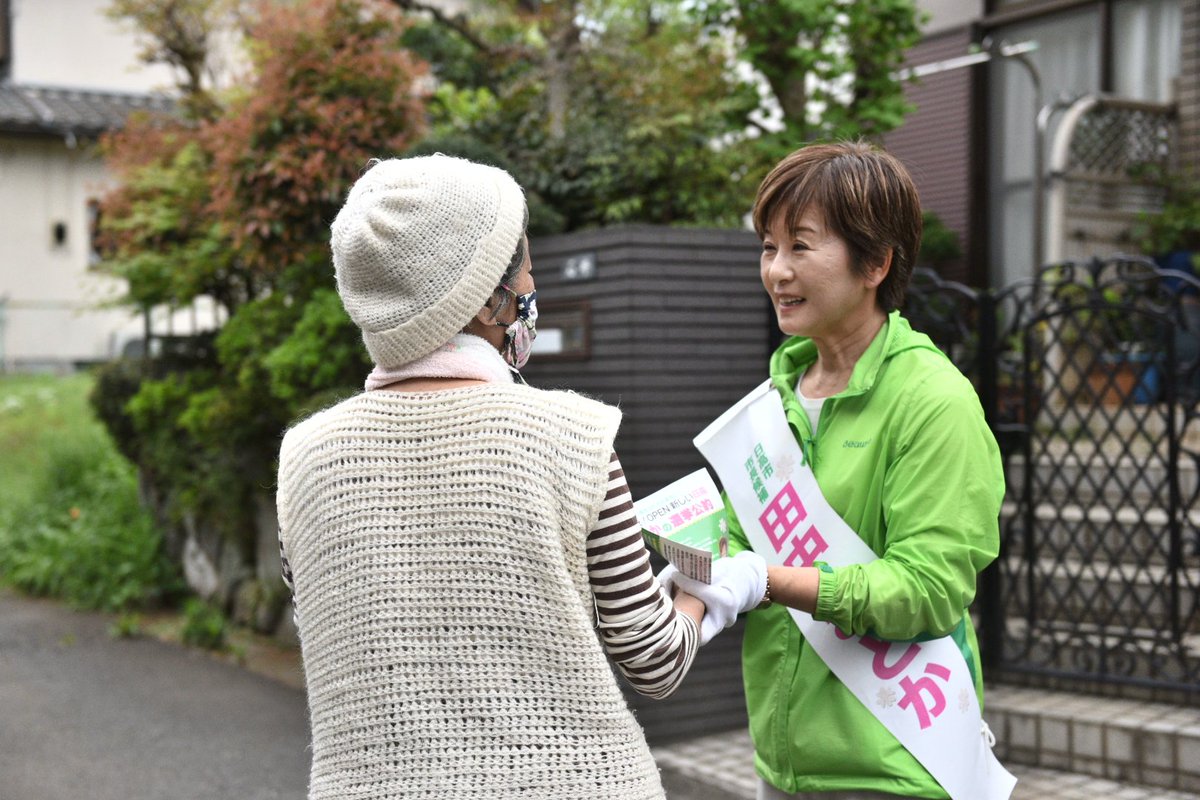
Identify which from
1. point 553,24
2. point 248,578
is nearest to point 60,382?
point 248,578

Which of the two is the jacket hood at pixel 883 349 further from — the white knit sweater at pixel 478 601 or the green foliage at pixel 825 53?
the green foliage at pixel 825 53

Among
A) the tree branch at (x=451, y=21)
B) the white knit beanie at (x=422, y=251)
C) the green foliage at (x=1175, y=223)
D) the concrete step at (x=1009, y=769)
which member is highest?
the tree branch at (x=451, y=21)

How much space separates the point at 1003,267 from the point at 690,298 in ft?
20.3

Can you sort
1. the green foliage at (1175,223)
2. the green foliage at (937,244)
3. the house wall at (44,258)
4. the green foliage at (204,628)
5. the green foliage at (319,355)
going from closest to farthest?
the green foliage at (319,355) → the green foliage at (204,628) → the green foliage at (1175,223) → the green foliage at (937,244) → the house wall at (44,258)

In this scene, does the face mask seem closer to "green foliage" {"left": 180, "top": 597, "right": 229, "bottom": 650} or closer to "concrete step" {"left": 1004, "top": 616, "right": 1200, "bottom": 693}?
"concrete step" {"left": 1004, "top": 616, "right": 1200, "bottom": 693}

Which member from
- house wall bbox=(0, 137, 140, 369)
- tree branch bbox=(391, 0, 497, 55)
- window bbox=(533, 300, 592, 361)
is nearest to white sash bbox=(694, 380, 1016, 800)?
window bbox=(533, 300, 592, 361)

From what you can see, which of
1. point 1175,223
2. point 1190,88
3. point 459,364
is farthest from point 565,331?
point 1190,88

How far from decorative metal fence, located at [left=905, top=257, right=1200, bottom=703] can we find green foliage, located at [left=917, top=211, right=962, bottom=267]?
14.8 feet

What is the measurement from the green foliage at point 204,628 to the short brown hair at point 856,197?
22.1 ft

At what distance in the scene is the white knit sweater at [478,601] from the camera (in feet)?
6.30

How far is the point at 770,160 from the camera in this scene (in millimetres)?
7262

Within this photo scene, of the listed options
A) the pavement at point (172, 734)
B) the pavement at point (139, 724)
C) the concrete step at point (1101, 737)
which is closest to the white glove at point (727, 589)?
the pavement at point (172, 734)

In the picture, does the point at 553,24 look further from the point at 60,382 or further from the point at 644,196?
the point at 60,382

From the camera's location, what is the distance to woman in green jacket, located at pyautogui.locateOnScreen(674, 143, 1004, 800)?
219 cm
